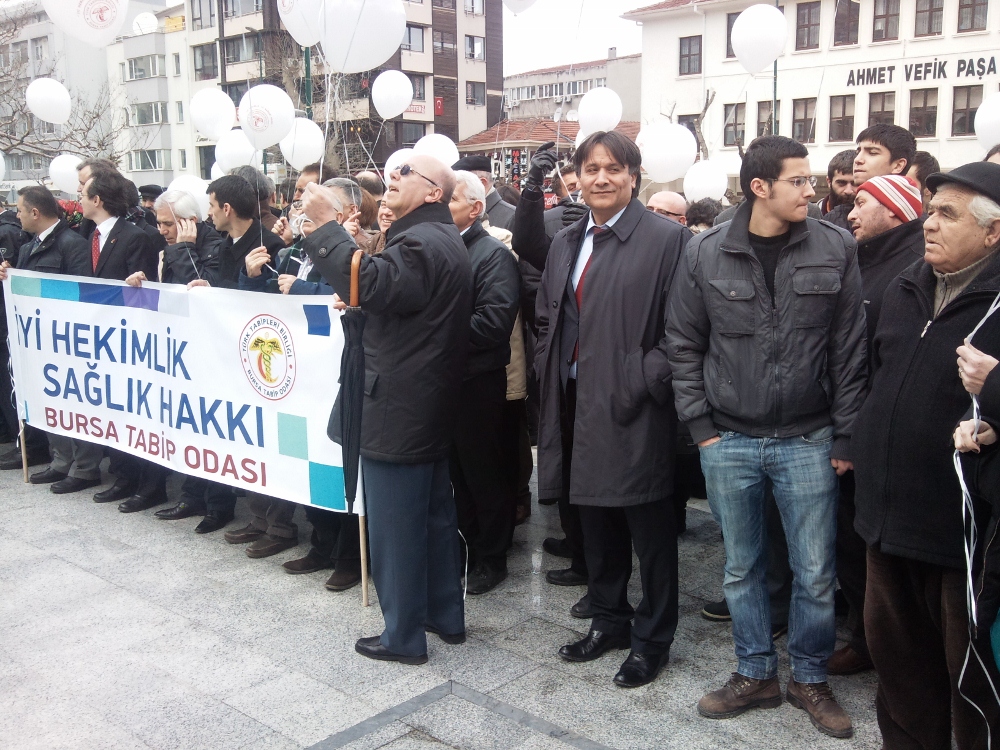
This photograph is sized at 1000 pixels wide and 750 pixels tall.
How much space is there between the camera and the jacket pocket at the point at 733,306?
3.19 m

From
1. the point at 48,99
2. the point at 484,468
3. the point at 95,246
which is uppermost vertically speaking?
the point at 48,99

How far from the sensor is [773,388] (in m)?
3.16

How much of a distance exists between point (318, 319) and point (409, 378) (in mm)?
1056

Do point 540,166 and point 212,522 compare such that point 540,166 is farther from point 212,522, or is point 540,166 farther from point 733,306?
point 212,522

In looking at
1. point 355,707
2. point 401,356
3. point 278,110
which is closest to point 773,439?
point 401,356

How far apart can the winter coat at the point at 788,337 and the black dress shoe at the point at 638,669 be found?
933 millimetres

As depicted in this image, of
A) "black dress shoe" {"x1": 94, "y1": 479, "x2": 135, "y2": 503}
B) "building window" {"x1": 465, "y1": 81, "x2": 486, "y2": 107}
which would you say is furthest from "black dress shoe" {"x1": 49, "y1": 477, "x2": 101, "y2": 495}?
"building window" {"x1": 465, "y1": 81, "x2": 486, "y2": 107}

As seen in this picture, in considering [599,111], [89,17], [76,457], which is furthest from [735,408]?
[599,111]

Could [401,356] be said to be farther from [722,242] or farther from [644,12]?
[644,12]

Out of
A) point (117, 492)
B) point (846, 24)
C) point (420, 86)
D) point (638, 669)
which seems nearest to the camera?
point (638, 669)

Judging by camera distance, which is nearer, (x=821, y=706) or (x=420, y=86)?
(x=821, y=706)

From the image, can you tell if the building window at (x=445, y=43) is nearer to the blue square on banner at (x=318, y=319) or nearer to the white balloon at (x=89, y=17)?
the white balloon at (x=89, y=17)

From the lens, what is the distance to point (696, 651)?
12.7 ft

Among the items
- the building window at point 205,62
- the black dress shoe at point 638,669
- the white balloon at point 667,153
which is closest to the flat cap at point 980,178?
the black dress shoe at point 638,669
